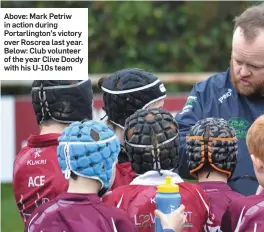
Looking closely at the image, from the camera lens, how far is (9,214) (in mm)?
8852

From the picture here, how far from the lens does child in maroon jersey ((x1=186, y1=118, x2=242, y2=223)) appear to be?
3.73 m

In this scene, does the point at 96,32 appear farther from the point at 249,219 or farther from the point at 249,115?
the point at 249,219

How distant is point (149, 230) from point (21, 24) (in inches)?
45.7

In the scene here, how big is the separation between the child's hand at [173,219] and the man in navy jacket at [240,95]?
84 cm

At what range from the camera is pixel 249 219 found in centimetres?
346

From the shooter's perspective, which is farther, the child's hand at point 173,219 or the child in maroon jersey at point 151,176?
the child in maroon jersey at point 151,176

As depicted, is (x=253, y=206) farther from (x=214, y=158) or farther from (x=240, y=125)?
(x=240, y=125)

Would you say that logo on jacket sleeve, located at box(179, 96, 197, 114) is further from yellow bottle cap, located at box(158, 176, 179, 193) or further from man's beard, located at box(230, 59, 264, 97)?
yellow bottle cap, located at box(158, 176, 179, 193)

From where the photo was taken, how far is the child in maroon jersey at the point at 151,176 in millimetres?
3594

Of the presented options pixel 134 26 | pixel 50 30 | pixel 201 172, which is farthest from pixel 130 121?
pixel 134 26

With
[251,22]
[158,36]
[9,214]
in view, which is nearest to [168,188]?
→ [251,22]

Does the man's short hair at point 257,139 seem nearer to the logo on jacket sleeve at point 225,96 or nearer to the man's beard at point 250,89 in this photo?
the man's beard at point 250,89

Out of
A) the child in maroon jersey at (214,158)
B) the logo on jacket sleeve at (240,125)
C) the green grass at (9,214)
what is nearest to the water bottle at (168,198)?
the child in maroon jersey at (214,158)

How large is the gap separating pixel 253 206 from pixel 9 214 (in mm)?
5670
